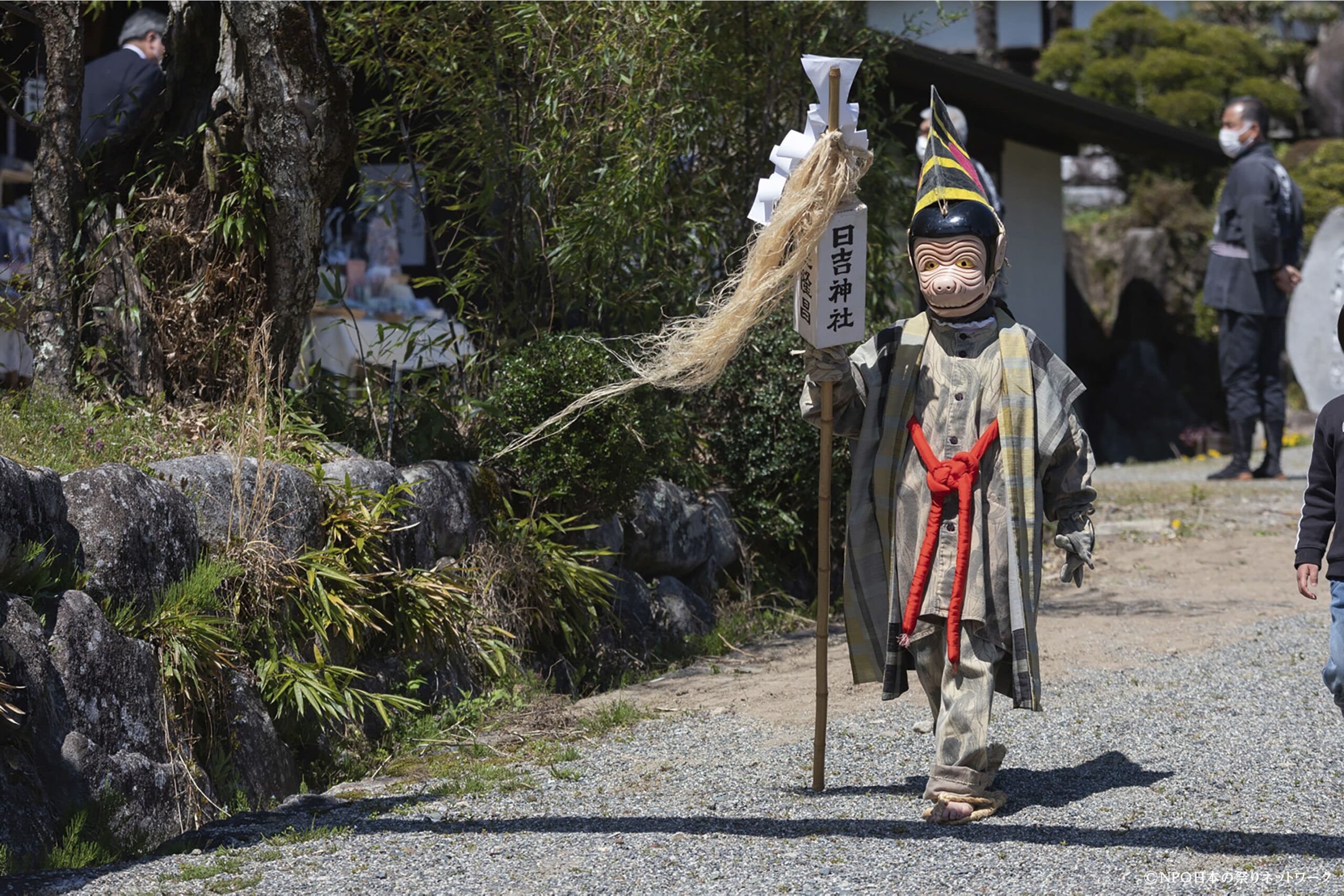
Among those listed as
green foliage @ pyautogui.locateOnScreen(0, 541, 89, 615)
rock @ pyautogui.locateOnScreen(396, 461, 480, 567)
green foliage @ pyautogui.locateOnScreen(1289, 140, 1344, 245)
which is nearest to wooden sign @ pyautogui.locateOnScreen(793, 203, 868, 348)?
rock @ pyautogui.locateOnScreen(396, 461, 480, 567)

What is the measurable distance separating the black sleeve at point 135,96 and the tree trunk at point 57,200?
1.13 ft

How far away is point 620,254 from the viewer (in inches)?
244

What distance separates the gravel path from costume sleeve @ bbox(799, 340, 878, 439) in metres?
1.11

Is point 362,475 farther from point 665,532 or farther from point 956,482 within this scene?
point 956,482

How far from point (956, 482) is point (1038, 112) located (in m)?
8.81

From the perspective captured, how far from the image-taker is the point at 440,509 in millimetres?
5285

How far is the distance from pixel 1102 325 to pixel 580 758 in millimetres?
12378

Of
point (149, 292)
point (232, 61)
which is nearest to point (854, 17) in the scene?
point (232, 61)

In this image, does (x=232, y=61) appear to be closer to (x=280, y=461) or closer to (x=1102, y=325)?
(x=280, y=461)

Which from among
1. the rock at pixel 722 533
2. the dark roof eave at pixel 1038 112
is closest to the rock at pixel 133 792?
the rock at pixel 722 533

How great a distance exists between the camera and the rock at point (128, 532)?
3840mm

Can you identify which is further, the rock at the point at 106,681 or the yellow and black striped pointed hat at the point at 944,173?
the yellow and black striped pointed hat at the point at 944,173

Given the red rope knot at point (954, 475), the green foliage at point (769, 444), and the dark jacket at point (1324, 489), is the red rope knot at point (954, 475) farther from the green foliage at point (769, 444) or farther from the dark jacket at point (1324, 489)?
the green foliage at point (769, 444)

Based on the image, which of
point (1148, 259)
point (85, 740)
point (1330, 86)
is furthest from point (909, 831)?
point (1330, 86)
